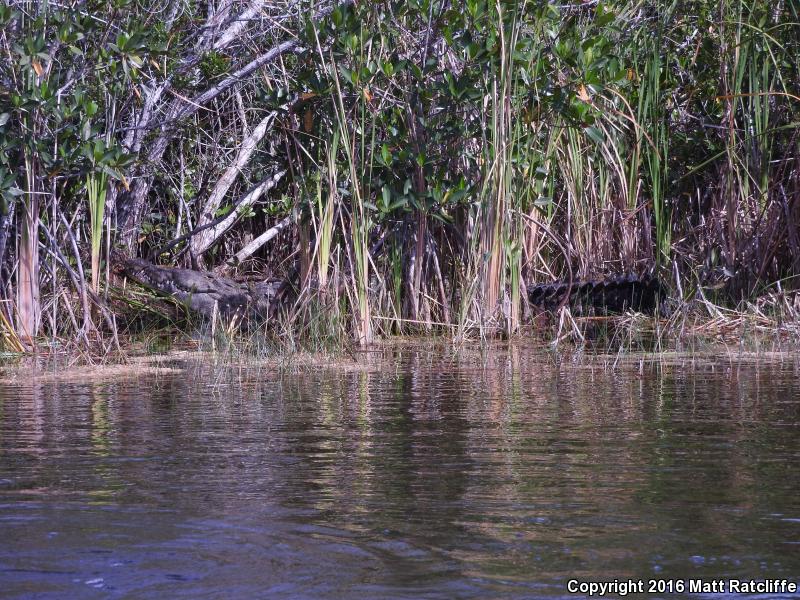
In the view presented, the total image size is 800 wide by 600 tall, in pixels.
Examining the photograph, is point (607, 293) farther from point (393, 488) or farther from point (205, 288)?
point (393, 488)

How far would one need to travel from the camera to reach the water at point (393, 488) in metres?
2.15

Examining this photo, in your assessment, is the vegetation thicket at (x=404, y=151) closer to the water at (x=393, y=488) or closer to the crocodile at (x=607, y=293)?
the crocodile at (x=607, y=293)

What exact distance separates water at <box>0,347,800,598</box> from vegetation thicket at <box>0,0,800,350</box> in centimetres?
228

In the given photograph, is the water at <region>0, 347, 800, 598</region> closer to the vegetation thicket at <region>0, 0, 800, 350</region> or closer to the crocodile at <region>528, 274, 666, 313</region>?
the vegetation thicket at <region>0, 0, 800, 350</region>

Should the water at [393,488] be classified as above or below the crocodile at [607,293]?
below

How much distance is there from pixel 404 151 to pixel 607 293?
1.88 m

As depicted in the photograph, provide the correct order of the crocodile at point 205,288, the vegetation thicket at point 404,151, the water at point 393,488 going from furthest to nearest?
the crocodile at point 205,288, the vegetation thicket at point 404,151, the water at point 393,488

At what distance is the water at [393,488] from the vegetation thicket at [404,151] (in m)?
2.28

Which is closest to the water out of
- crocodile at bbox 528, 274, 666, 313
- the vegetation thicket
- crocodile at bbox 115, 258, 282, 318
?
the vegetation thicket

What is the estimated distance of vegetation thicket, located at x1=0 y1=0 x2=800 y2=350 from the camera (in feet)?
23.0

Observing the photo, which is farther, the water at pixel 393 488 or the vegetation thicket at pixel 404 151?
the vegetation thicket at pixel 404 151

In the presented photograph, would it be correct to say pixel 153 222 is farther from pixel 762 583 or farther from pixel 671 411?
pixel 762 583

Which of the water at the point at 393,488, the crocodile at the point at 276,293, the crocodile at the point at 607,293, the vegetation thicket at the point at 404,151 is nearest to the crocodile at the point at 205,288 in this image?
the crocodile at the point at 276,293

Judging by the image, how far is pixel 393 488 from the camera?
289cm
